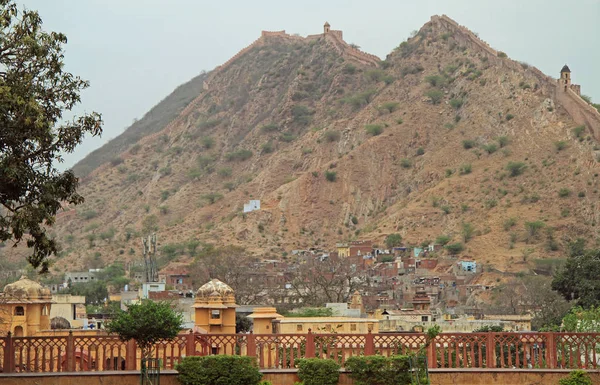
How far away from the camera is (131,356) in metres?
20.5

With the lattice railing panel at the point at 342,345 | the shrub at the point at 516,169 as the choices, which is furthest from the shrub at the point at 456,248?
the lattice railing panel at the point at 342,345

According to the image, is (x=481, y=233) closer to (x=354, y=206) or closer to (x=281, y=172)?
(x=354, y=206)

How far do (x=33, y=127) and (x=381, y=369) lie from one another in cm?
712

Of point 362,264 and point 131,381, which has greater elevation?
point 362,264

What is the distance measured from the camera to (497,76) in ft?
323

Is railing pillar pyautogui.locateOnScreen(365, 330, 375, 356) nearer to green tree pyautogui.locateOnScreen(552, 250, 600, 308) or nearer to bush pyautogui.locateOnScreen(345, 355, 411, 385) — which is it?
bush pyautogui.locateOnScreen(345, 355, 411, 385)

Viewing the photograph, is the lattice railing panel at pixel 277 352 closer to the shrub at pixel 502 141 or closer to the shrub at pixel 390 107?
the shrub at pixel 502 141

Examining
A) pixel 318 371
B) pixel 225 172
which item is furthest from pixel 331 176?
pixel 318 371

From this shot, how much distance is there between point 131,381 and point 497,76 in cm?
8185

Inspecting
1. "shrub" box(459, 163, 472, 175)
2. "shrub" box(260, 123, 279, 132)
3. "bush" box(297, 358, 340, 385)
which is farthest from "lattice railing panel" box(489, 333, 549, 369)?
"shrub" box(260, 123, 279, 132)

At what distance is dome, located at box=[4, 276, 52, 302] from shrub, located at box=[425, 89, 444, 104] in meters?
73.8

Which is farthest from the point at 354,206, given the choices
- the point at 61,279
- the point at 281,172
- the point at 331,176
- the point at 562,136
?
the point at 61,279

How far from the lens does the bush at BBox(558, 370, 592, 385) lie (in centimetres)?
2011

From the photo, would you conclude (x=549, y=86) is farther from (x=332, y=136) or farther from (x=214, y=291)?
(x=214, y=291)
